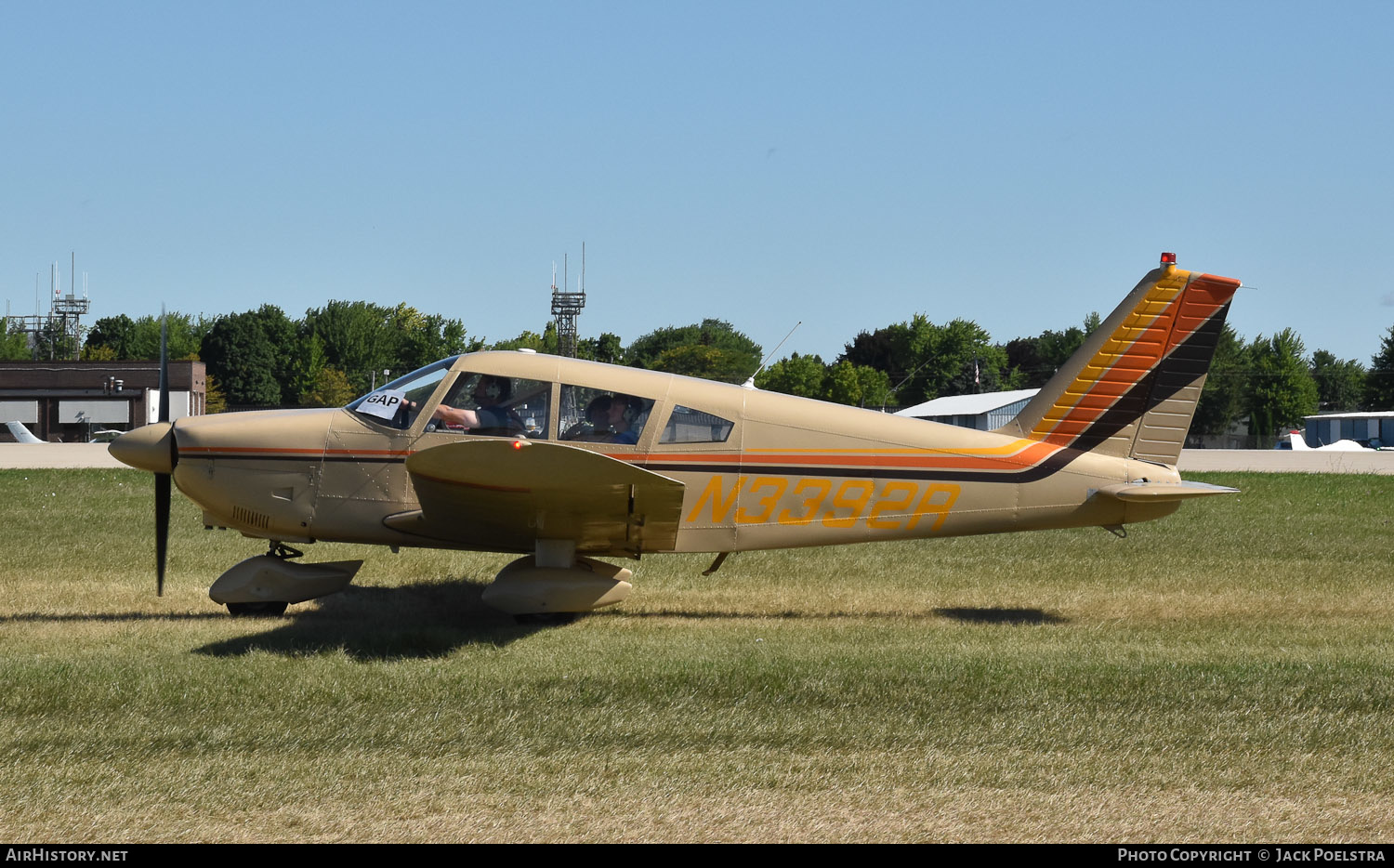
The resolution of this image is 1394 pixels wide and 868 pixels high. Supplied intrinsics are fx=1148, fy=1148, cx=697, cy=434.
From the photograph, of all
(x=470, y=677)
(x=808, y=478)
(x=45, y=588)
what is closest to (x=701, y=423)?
(x=808, y=478)

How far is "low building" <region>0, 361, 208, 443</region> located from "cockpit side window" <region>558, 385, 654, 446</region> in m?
57.9

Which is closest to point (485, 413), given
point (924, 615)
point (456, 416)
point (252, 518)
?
point (456, 416)

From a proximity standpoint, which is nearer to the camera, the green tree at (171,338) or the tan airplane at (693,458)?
the tan airplane at (693,458)

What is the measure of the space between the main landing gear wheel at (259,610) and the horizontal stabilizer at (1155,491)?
6835 millimetres

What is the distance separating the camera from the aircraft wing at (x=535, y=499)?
7703mm

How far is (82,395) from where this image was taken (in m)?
63.3

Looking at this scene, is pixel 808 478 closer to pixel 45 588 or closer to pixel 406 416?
pixel 406 416

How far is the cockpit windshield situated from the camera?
359 inches

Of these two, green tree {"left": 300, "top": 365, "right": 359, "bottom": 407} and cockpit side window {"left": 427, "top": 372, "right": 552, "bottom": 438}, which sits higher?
green tree {"left": 300, "top": 365, "right": 359, "bottom": 407}

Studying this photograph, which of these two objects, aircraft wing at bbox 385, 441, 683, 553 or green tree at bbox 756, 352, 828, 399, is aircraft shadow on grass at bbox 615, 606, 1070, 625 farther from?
green tree at bbox 756, 352, 828, 399

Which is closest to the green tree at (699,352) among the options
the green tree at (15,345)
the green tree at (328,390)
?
the green tree at (328,390)

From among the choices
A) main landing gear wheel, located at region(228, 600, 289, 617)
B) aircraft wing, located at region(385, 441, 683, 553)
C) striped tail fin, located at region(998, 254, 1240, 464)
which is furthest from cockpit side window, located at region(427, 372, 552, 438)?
striped tail fin, located at region(998, 254, 1240, 464)

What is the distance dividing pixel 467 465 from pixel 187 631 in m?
2.79

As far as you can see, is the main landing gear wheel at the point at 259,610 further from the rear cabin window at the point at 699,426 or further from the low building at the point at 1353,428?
the low building at the point at 1353,428
